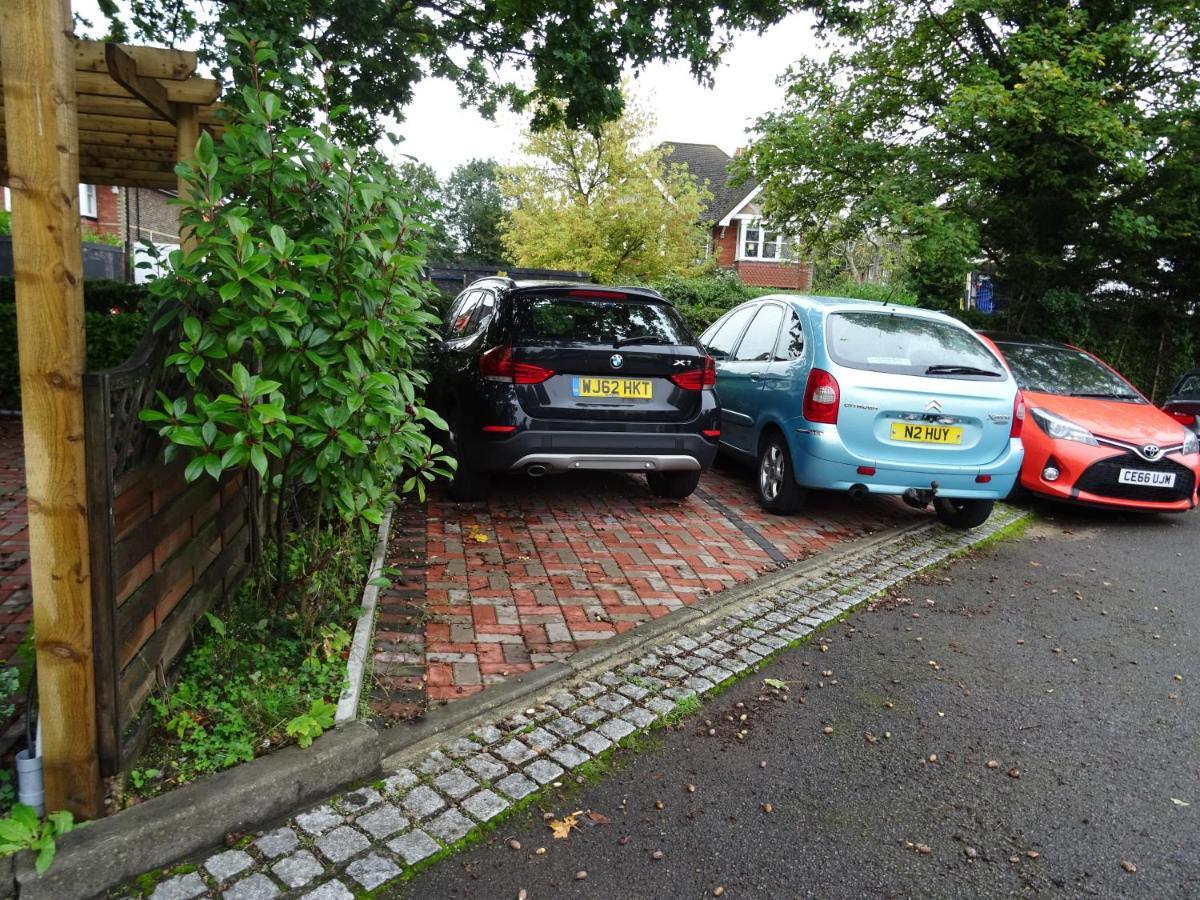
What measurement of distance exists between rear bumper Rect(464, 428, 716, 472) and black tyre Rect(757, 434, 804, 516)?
0.93 meters

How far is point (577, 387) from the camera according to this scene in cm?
594

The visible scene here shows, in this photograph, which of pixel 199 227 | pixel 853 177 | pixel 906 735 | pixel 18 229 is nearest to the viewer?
pixel 18 229

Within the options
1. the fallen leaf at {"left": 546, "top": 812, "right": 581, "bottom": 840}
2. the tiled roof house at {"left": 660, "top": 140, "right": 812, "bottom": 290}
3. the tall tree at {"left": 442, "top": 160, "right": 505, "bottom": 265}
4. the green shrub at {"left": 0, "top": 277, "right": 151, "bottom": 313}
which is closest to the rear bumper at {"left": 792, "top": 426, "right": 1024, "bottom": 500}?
the fallen leaf at {"left": 546, "top": 812, "right": 581, "bottom": 840}

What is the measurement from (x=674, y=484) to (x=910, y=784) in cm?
411

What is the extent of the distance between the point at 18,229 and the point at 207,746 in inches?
67.6

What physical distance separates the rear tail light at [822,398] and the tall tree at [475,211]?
4250 cm

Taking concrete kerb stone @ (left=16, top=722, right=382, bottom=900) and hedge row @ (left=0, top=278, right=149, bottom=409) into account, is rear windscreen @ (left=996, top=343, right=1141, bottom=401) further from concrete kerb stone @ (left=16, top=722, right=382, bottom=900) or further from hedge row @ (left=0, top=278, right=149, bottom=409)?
hedge row @ (left=0, top=278, right=149, bottom=409)

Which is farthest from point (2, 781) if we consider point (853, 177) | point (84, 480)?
point (853, 177)

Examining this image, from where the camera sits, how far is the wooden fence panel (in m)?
2.37

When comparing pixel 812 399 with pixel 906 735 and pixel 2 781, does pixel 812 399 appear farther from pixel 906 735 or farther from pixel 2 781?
pixel 2 781

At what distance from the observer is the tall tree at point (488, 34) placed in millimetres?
8062

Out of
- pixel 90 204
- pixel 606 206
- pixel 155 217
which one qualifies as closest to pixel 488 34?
pixel 606 206

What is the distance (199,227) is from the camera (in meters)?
2.79

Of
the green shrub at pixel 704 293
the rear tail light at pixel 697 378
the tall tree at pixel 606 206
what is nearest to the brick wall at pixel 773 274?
the tall tree at pixel 606 206
